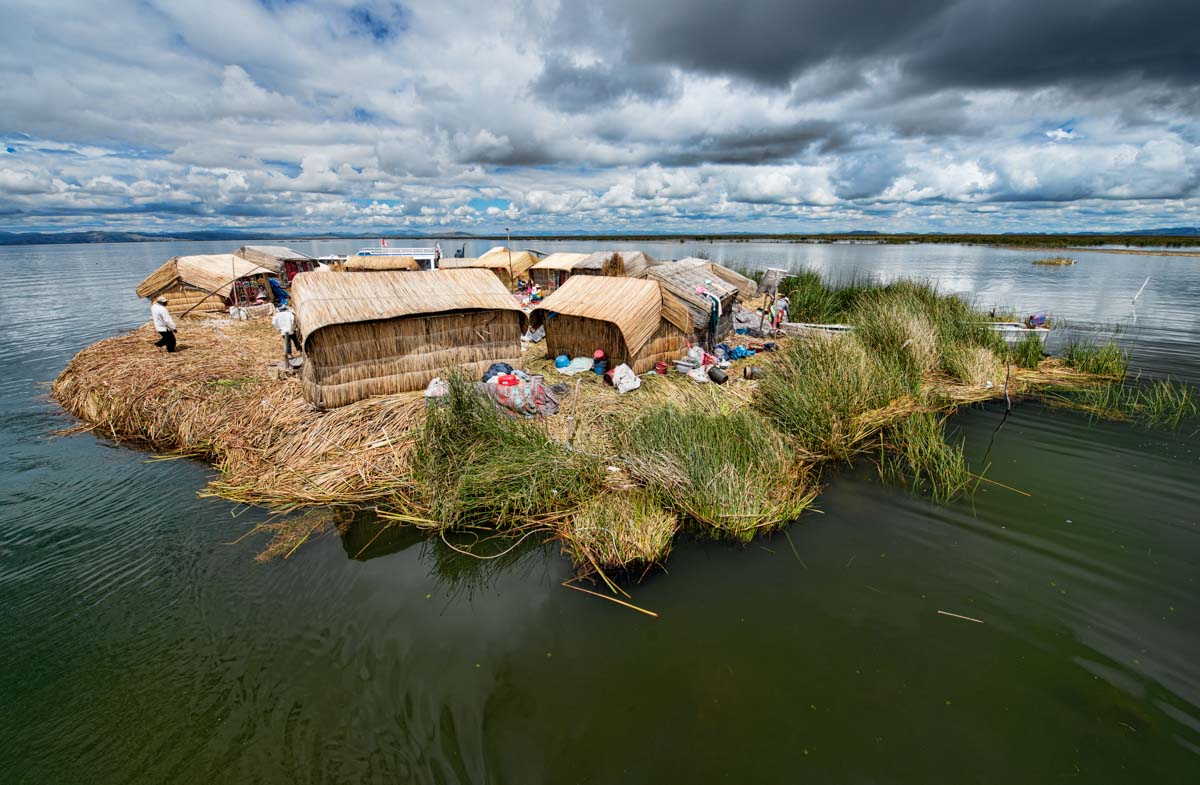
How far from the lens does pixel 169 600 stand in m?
5.55

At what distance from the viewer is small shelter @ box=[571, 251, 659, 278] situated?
25203 mm

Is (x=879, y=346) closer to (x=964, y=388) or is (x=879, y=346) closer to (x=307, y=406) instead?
(x=964, y=388)

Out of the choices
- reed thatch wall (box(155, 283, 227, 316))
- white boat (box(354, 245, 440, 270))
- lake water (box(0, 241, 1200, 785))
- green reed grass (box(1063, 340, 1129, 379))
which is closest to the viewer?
lake water (box(0, 241, 1200, 785))

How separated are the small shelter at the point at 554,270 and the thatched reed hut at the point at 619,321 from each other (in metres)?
14.8

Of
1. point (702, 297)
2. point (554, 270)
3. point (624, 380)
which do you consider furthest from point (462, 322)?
point (554, 270)

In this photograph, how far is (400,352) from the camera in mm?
9992

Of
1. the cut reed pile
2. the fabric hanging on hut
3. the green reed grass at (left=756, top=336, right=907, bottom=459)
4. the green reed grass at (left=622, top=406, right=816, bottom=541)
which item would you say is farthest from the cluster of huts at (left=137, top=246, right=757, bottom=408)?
the fabric hanging on hut

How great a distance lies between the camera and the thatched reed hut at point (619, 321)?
451 inches

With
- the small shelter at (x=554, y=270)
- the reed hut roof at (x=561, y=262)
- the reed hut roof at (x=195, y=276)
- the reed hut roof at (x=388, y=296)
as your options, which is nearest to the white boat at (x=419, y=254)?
the small shelter at (x=554, y=270)

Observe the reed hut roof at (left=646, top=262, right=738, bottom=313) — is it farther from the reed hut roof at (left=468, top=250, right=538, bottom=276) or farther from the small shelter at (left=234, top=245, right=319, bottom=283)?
the small shelter at (left=234, top=245, right=319, bottom=283)

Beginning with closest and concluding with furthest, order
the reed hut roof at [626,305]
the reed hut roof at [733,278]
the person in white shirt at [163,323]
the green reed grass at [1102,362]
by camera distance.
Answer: the reed hut roof at [626,305] < the green reed grass at [1102,362] < the person in white shirt at [163,323] < the reed hut roof at [733,278]

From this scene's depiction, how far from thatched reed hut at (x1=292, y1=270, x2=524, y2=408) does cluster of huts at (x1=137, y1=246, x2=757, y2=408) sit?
2cm

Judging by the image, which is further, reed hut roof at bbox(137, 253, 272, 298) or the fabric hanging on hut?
the fabric hanging on hut

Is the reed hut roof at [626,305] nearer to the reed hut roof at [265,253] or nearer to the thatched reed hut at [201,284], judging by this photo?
the thatched reed hut at [201,284]
